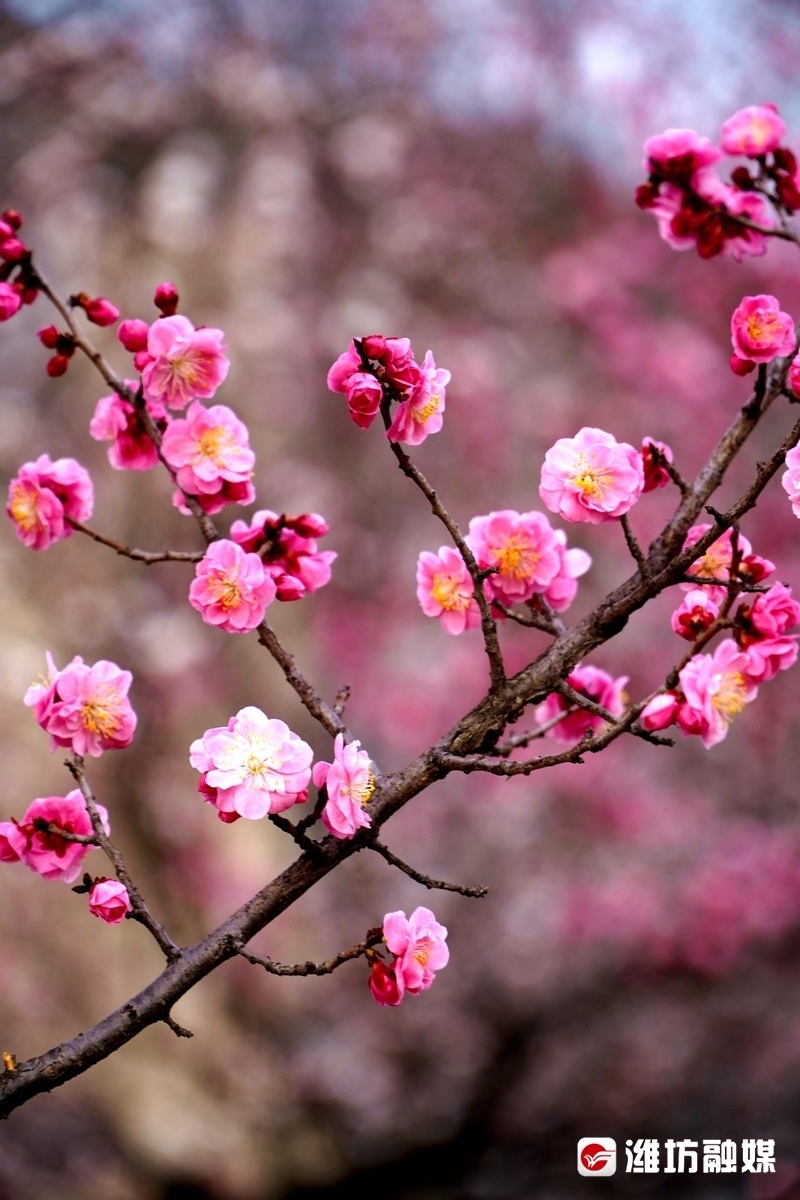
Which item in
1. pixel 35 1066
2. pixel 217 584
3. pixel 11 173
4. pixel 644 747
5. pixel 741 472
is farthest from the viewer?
pixel 644 747

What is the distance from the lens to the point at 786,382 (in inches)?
47.2

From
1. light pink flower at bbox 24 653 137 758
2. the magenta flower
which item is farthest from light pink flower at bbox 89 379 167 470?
light pink flower at bbox 24 653 137 758

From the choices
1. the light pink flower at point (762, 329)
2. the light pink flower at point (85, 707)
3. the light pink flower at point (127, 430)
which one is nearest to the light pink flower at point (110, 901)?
the light pink flower at point (85, 707)

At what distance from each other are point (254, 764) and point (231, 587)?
23 centimetres

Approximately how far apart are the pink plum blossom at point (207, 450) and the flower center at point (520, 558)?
0.34 m

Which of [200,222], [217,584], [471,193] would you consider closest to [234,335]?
[200,222]

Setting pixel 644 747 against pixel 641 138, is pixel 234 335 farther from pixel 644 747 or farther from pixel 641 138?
pixel 644 747

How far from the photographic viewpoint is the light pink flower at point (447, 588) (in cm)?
129

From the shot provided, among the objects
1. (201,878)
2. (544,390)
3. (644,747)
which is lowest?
(201,878)

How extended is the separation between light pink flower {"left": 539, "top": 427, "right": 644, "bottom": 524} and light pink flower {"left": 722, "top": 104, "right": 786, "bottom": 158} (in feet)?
1.56

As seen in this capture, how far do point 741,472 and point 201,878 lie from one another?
320 centimetres

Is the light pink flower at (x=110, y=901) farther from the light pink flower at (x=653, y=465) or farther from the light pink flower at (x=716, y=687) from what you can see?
the light pink flower at (x=653, y=465)

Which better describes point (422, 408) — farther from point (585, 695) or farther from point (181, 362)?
point (585, 695)

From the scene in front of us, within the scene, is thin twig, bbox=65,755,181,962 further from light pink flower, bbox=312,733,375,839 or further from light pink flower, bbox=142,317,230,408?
light pink flower, bbox=142,317,230,408
